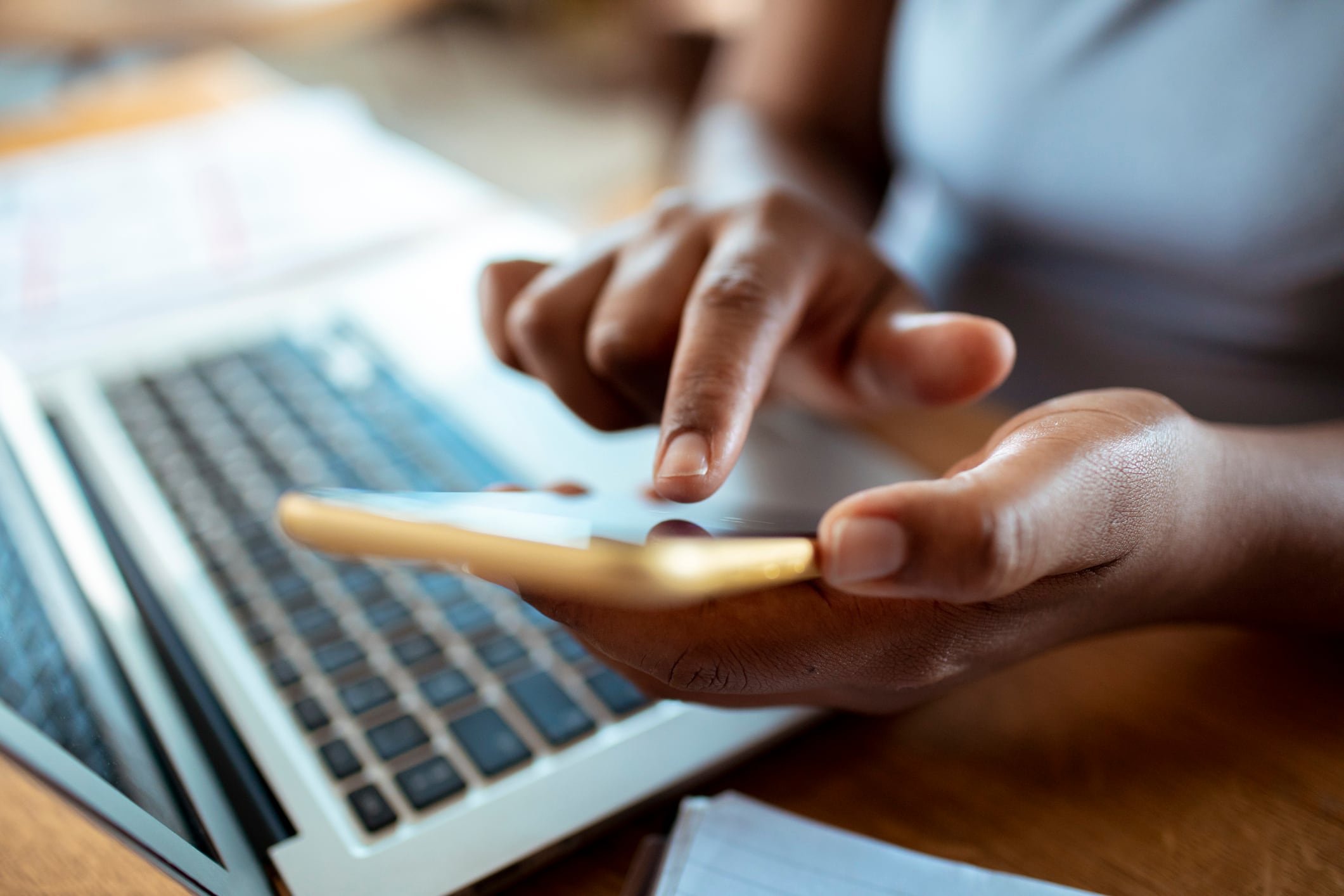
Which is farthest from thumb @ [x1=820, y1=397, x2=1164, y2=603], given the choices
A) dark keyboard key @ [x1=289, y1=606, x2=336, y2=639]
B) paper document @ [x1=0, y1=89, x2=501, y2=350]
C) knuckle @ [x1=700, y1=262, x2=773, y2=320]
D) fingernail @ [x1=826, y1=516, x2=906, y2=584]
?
paper document @ [x1=0, y1=89, x2=501, y2=350]

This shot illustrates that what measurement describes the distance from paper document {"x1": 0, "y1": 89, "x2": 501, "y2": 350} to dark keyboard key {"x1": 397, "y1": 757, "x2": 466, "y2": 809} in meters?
0.38

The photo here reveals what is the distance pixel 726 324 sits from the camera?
0.27m

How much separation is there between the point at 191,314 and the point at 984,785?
472mm

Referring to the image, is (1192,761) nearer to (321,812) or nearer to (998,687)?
(998,687)

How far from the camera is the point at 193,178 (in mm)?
692

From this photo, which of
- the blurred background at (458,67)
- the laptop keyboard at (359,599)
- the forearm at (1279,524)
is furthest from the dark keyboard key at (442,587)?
the blurred background at (458,67)

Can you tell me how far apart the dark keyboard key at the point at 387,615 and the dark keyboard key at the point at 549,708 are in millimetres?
53

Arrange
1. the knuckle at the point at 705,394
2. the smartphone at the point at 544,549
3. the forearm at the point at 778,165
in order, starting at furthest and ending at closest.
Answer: the forearm at the point at 778,165 → the knuckle at the point at 705,394 → the smartphone at the point at 544,549

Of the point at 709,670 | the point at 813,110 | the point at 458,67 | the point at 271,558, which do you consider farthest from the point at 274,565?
the point at 458,67

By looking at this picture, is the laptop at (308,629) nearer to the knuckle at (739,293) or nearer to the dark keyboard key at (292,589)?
the dark keyboard key at (292,589)

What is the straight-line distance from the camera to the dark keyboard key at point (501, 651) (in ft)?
0.98

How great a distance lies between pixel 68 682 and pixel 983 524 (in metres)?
0.24

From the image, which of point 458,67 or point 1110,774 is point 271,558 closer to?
point 1110,774

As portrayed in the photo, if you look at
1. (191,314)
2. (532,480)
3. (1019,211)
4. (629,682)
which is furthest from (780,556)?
(191,314)
